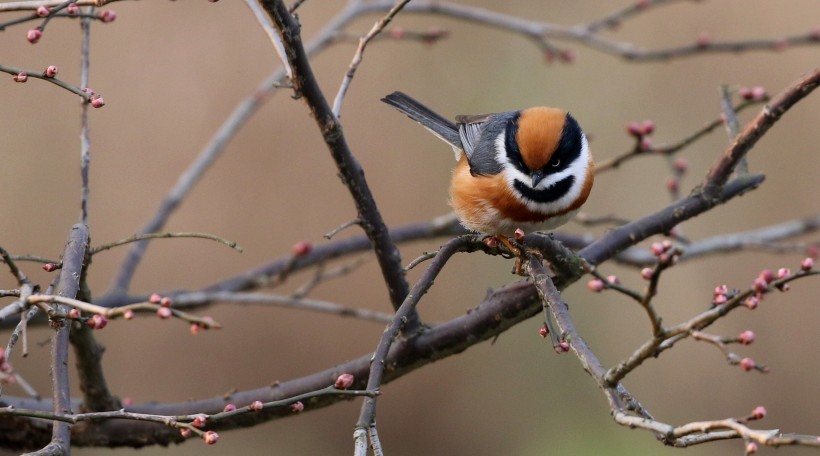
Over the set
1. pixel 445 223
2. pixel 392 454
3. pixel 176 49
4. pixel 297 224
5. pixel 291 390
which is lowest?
pixel 291 390

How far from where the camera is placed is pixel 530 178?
3412 mm

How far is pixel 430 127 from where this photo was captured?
4223 mm

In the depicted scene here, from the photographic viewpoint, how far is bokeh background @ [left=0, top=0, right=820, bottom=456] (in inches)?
218

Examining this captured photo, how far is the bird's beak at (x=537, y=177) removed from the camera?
3.37 m

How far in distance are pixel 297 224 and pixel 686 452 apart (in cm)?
289

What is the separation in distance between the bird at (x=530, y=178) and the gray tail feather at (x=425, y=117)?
564 millimetres

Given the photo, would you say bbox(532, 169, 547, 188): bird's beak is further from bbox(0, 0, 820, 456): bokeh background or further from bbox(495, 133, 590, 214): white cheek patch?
bbox(0, 0, 820, 456): bokeh background

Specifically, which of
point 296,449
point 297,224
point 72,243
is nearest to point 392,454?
point 296,449

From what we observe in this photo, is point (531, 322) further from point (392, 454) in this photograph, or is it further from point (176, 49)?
point (176, 49)

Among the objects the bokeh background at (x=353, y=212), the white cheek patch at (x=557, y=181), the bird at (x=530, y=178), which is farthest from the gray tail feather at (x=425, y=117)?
the bokeh background at (x=353, y=212)

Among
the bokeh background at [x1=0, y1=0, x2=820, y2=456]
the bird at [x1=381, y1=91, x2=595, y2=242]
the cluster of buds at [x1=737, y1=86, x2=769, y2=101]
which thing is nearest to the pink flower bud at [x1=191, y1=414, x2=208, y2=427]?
the bird at [x1=381, y1=91, x2=595, y2=242]

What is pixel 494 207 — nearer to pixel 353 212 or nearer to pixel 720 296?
pixel 720 296

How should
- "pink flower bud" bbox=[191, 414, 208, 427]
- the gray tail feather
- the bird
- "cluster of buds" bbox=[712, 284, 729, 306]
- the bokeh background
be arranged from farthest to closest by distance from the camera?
the bokeh background, the gray tail feather, the bird, "cluster of buds" bbox=[712, 284, 729, 306], "pink flower bud" bbox=[191, 414, 208, 427]

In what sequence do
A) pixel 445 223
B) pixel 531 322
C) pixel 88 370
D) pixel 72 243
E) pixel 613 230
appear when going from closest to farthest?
pixel 72 243 < pixel 88 370 < pixel 613 230 < pixel 445 223 < pixel 531 322
